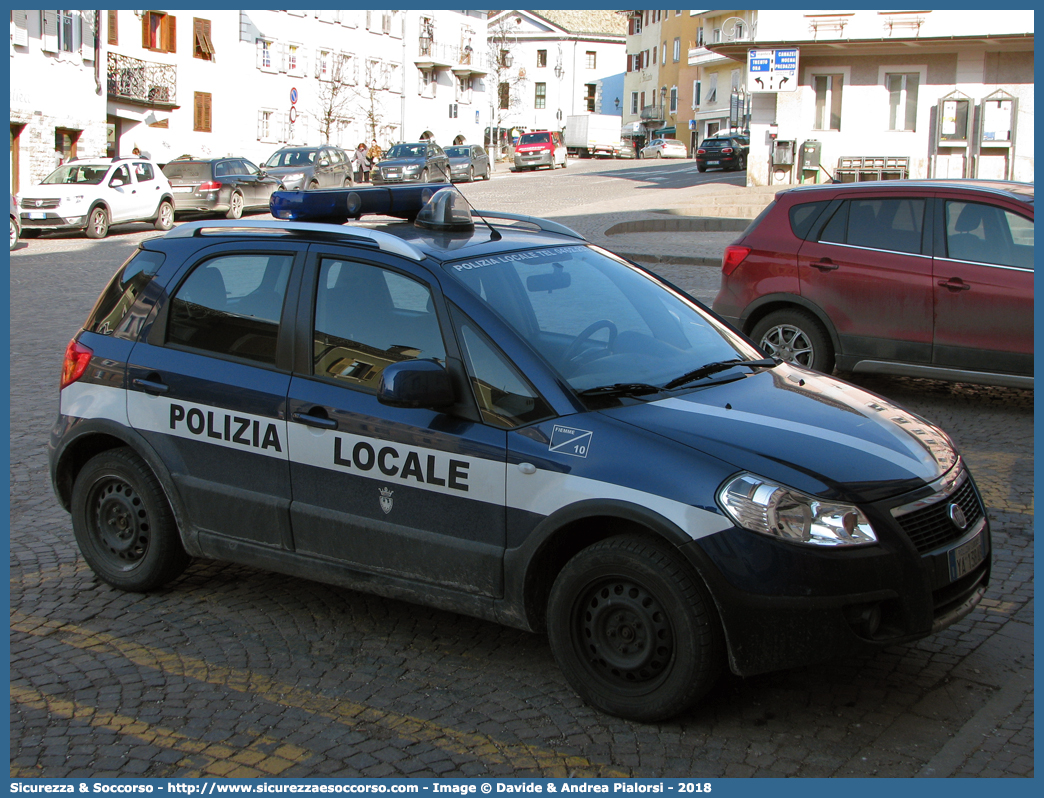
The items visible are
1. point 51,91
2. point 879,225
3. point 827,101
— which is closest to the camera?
point 879,225

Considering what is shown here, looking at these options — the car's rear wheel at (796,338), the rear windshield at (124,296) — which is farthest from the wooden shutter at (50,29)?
the rear windshield at (124,296)

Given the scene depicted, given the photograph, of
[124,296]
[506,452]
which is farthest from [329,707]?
[124,296]

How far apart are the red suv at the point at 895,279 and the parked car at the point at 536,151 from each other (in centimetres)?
4686

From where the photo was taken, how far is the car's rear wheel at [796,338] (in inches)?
356

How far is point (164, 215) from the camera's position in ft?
89.2

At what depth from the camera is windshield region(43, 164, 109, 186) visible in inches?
999

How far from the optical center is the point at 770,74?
30516 millimetres

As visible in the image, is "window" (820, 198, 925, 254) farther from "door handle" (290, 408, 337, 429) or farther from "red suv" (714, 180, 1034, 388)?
"door handle" (290, 408, 337, 429)

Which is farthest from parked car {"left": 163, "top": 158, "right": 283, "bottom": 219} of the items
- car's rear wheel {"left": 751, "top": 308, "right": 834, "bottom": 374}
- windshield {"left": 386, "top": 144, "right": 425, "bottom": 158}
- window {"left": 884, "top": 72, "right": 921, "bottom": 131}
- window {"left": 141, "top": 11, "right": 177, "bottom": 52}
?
car's rear wheel {"left": 751, "top": 308, "right": 834, "bottom": 374}

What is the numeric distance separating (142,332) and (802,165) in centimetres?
2881

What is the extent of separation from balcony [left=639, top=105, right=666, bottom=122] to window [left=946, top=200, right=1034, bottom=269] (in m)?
81.5

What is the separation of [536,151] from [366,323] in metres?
51.9

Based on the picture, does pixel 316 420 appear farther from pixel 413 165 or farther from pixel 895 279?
pixel 413 165

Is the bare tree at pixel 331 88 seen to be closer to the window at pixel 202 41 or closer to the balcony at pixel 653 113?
the window at pixel 202 41
